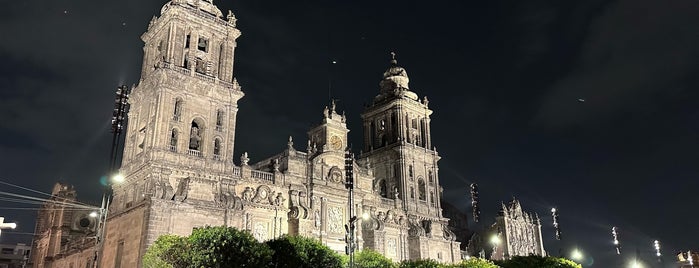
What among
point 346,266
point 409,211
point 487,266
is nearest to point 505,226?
point 409,211

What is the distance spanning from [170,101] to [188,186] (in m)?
7.98

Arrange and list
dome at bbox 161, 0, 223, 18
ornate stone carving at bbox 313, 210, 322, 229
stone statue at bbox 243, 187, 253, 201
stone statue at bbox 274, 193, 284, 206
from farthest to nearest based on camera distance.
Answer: ornate stone carving at bbox 313, 210, 322, 229 → stone statue at bbox 274, 193, 284, 206 → dome at bbox 161, 0, 223, 18 → stone statue at bbox 243, 187, 253, 201

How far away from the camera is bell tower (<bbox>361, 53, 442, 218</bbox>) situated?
70562mm

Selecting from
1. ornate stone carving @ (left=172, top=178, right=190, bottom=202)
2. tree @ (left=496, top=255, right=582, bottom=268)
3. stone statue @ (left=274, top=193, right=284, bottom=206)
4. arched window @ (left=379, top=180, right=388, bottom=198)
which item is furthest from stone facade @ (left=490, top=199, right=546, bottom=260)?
ornate stone carving @ (left=172, top=178, right=190, bottom=202)

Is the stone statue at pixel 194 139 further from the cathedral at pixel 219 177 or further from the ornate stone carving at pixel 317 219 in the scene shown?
the ornate stone carving at pixel 317 219

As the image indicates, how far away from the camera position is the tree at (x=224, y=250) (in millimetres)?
35469

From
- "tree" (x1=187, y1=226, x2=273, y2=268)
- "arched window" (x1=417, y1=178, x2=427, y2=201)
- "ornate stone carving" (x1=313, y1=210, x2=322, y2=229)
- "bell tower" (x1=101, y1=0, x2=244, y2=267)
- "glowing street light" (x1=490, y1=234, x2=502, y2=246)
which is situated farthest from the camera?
"glowing street light" (x1=490, y1=234, x2=502, y2=246)

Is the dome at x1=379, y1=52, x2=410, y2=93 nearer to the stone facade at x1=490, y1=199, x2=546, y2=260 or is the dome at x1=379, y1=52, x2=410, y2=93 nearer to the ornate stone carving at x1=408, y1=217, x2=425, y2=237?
the ornate stone carving at x1=408, y1=217, x2=425, y2=237

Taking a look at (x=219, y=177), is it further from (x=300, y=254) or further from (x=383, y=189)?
(x=383, y=189)

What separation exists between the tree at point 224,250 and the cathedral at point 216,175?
360 inches

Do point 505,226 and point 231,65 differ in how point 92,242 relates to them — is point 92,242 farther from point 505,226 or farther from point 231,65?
point 505,226

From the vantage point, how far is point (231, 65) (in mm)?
55188

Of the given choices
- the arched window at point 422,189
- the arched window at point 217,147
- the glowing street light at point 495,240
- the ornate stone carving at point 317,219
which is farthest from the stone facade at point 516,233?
the arched window at point 217,147

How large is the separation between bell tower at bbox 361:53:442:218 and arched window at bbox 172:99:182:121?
1092 inches
